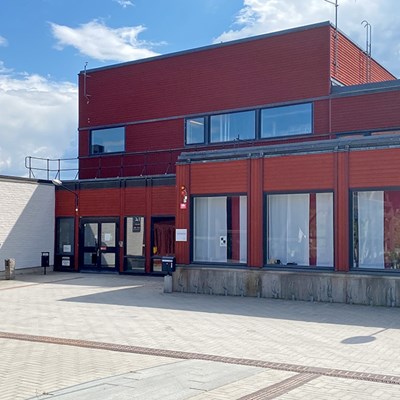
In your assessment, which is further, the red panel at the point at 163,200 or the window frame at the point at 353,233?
the red panel at the point at 163,200

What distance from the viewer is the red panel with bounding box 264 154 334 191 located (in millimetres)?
16219

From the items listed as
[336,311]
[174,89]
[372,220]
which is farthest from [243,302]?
[174,89]

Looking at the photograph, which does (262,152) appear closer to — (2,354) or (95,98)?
(2,354)

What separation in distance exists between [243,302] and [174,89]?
42.3ft

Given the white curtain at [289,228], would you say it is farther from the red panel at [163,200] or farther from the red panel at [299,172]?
the red panel at [163,200]

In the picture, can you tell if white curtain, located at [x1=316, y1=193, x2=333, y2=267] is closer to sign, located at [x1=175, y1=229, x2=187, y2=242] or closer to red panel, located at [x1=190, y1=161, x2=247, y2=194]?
red panel, located at [x1=190, y1=161, x2=247, y2=194]


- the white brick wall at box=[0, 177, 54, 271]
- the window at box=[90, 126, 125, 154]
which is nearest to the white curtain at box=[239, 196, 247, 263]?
the white brick wall at box=[0, 177, 54, 271]

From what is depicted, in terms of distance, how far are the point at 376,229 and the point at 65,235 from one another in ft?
47.9

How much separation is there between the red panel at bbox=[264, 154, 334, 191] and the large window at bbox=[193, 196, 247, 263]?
3.75 ft

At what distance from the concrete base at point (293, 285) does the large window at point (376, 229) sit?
576 mm

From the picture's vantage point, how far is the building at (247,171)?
15.8m

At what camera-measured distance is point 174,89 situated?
26344 millimetres

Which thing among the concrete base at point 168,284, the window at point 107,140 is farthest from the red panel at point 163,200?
the concrete base at point 168,284

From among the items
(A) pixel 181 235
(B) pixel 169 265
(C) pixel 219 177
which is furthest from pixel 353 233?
(B) pixel 169 265
